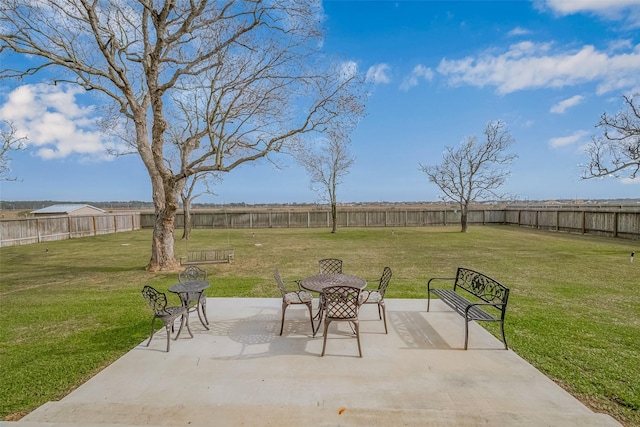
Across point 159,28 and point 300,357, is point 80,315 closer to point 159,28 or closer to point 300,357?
point 300,357

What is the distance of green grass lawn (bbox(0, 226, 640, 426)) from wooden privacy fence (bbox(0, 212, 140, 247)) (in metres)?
3.63

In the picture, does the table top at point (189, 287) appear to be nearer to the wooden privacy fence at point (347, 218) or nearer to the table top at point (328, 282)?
the table top at point (328, 282)

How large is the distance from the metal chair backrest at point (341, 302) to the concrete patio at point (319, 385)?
45 cm

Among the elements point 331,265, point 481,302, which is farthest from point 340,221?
point 481,302

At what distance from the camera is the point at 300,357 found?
3.60 m

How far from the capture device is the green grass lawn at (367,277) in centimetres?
326

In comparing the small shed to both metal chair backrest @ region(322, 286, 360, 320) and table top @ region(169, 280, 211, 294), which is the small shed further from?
metal chair backrest @ region(322, 286, 360, 320)

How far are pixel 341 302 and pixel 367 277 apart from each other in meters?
4.71

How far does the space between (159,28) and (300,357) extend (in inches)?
359

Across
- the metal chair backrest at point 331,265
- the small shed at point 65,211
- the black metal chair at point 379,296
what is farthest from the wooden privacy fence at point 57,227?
the black metal chair at point 379,296

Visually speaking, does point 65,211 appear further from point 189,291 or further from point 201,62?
point 189,291

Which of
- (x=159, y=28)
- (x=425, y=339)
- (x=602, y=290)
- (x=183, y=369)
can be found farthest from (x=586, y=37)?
(x=183, y=369)

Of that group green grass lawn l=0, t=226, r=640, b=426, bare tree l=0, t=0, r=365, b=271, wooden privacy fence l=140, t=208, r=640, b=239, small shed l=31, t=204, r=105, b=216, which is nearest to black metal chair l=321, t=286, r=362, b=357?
green grass lawn l=0, t=226, r=640, b=426

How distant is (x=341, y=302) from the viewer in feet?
12.3
